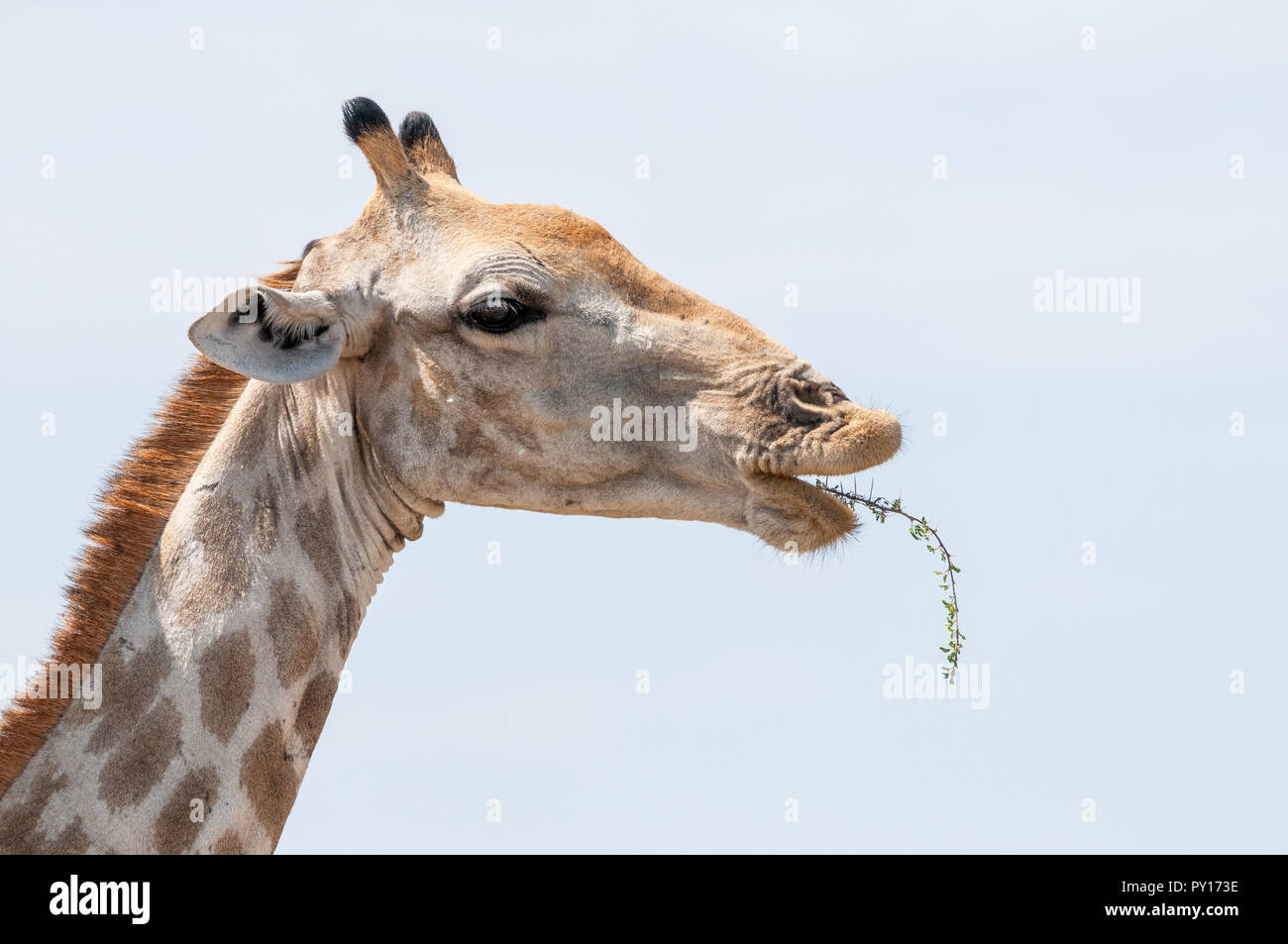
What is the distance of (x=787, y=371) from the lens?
35.7 ft

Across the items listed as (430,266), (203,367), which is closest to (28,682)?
(203,367)

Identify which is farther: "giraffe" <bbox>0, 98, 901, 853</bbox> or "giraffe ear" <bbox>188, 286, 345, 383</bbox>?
"giraffe ear" <bbox>188, 286, 345, 383</bbox>

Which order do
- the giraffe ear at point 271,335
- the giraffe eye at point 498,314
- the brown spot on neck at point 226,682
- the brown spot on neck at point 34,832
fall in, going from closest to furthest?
the brown spot on neck at point 34,832, the brown spot on neck at point 226,682, the giraffe ear at point 271,335, the giraffe eye at point 498,314

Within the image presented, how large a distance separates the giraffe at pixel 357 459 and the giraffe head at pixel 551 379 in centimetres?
1

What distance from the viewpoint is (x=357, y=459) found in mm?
11211

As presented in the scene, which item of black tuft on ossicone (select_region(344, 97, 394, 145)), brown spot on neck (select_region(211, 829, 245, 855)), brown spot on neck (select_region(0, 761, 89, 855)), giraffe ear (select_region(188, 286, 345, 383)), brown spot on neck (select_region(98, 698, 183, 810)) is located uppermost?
black tuft on ossicone (select_region(344, 97, 394, 145))

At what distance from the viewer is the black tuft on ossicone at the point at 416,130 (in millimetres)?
12492

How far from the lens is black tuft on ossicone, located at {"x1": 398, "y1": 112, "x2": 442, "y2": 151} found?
12.5 meters

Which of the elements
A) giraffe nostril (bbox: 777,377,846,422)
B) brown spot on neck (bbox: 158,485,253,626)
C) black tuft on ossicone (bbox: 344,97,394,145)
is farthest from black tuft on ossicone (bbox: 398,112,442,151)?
giraffe nostril (bbox: 777,377,846,422)

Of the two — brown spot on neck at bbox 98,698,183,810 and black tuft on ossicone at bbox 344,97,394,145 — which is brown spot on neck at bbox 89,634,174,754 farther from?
black tuft on ossicone at bbox 344,97,394,145

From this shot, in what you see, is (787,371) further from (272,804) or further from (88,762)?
(88,762)

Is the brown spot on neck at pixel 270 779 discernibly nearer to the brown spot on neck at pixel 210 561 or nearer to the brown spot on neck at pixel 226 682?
the brown spot on neck at pixel 226 682

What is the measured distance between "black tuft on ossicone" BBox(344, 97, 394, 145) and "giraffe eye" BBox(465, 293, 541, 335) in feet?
5.72

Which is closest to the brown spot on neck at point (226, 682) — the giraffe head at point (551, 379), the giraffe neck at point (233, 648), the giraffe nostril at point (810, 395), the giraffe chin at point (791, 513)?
the giraffe neck at point (233, 648)
